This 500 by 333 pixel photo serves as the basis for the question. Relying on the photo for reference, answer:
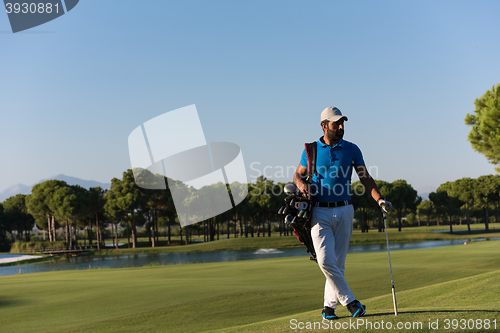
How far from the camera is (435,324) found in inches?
164

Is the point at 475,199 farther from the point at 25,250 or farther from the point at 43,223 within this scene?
the point at 43,223

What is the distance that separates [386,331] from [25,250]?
73.1m

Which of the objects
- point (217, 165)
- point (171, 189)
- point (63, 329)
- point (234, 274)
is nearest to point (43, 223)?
point (171, 189)

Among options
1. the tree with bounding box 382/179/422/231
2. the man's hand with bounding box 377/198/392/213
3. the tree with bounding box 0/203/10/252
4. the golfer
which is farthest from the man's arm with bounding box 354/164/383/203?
the tree with bounding box 0/203/10/252

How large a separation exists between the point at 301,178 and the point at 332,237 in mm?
794

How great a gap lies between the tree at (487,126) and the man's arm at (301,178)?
13747 millimetres

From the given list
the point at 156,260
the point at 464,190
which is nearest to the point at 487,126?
the point at 156,260

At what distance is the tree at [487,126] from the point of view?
15523mm

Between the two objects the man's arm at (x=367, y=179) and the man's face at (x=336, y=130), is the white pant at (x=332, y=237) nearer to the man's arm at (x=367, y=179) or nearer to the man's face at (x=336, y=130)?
the man's arm at (x=367, y=179)

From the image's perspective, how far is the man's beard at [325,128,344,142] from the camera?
4738 millimetres

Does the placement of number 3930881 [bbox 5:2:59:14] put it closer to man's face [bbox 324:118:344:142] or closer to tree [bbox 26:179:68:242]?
man's face [bbox 324:118:344:142]

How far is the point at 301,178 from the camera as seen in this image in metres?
4.77

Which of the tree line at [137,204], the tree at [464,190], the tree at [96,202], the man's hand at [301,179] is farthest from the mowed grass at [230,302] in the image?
the tree at [464,190]

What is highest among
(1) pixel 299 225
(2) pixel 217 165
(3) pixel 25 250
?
(2) pixel 217 165
